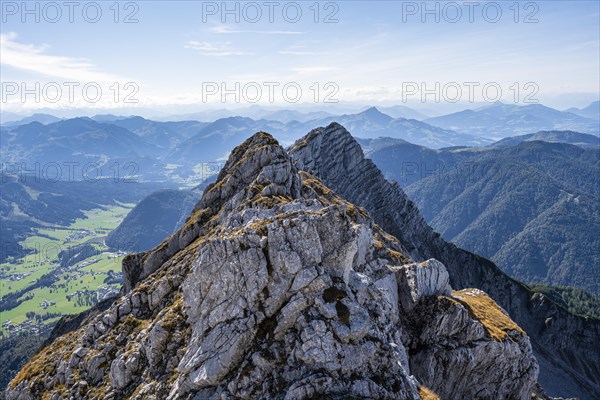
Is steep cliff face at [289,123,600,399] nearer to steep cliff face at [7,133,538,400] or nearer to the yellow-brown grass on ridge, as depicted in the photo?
the yellow-brown grass on ridge

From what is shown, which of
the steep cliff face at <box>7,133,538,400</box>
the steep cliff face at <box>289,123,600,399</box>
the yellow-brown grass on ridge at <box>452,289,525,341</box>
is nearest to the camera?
the steep cliff face at <box>7,133,538,400</box>

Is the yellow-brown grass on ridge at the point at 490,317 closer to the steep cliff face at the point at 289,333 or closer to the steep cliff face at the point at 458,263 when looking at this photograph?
the steep cliff face at the point at 289,333

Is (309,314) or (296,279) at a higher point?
(296,279)

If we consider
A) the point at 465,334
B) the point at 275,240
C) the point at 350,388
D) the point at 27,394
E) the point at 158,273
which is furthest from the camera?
the point at 158,273

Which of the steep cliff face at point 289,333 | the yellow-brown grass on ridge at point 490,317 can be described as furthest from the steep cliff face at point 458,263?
the steep cliff face at point 289,333

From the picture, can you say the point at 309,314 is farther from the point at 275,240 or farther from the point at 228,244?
the point at 228,244

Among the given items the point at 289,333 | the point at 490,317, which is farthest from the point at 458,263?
the point at 289,333

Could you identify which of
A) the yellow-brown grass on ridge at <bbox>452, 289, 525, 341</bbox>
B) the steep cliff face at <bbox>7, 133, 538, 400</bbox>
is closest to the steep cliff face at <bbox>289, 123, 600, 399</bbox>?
the yellow-brown grass on ridge at <bbox>452, 289, 525, 341</bbox>

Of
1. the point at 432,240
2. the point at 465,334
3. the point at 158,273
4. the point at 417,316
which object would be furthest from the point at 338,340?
the point at 432,240
